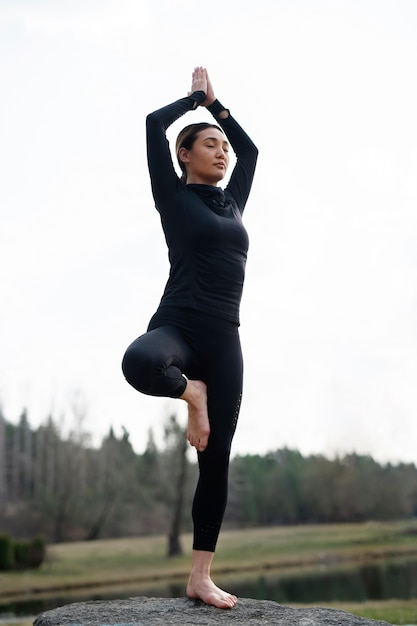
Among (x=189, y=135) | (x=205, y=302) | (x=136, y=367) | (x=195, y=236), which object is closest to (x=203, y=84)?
(x=189, y=135)

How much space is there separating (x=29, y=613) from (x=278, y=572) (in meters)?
10.8

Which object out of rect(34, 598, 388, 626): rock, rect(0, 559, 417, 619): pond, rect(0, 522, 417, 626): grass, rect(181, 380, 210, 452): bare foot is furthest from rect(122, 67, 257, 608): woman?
rect(0, 522, 417, 626): grass

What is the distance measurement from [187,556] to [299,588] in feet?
35.8

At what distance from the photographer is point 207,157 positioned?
409 centimetres

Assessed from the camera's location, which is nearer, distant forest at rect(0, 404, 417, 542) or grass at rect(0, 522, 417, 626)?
grass at rect(0, 522, 417, 626)

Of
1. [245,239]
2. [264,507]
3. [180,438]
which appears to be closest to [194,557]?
[245,239]

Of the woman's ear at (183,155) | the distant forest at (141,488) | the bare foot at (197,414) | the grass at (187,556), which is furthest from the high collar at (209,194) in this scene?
the distant forest at (141,488)

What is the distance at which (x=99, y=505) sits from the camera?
122 feet

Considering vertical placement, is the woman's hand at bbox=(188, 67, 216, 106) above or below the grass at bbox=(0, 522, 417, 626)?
above

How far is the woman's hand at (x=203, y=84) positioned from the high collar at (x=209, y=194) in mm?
607

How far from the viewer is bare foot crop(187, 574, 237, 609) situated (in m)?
3.83

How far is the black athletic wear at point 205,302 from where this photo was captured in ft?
12.2

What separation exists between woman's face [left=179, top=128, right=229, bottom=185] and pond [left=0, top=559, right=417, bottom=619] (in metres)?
11.5

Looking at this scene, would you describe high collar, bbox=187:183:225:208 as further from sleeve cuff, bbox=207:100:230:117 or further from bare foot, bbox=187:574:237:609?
bare foot, bbox=187:574:237:609
